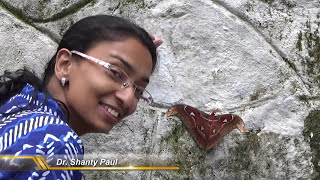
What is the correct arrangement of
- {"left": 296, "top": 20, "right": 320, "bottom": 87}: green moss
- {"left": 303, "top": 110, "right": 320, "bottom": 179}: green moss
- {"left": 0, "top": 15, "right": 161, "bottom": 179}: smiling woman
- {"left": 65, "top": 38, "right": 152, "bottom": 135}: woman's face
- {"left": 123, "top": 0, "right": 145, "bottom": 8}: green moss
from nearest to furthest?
{"left": 0, "top": 15, "right": 161, "bottom": 179}: smiling woman → {"left": 65, "top": 38, "right": 152, "bottom": 135}: woman's face → {"left": 303, "top": 110, "right": 320, "bottom": 179}: green moss → {"left": 296, "top": 20, "right": 320, "bottom": 87}: green moss → {"left": 123, "top": 0, "right": 145, "bottom": 8}: green moss

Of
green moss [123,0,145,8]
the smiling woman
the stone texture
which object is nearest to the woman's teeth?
the smiling woman

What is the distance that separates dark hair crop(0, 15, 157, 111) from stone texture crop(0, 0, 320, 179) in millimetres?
859

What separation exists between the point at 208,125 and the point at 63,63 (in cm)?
105

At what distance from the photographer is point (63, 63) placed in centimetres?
149

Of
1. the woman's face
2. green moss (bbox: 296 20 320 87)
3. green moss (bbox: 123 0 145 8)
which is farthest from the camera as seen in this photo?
green moss (bbox: 123 0 145 8)

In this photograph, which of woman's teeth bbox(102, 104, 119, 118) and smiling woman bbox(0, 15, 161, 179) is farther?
woman's teeth bbox(102, 104, 119, 118)

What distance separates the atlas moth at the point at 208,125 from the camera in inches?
89.8

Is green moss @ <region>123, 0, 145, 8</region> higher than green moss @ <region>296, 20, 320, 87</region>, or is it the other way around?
green moss @ <region>123, 0, 145, 8</region>

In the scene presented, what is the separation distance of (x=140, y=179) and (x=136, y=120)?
0.33m

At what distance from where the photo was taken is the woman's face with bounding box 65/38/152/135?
1.40 metres

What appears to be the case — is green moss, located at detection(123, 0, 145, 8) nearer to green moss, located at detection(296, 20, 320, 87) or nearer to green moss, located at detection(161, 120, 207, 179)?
green moss, located at detection(161, 120, 207, 179)

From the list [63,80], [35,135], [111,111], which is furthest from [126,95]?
[35,135]

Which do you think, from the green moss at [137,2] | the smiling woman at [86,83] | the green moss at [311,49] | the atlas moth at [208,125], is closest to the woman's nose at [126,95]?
the smiling woman at [86,83]

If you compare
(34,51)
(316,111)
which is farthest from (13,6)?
(316,111)
